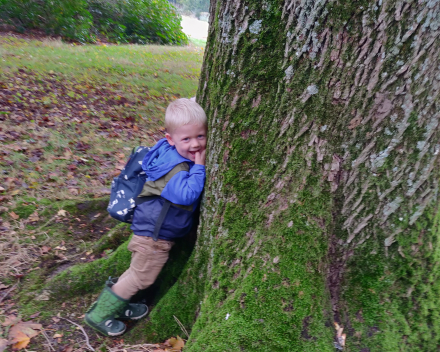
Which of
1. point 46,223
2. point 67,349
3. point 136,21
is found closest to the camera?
point 67,349

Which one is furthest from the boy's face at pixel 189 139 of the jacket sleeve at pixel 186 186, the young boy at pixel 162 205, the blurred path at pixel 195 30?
the blurred path at pixel 195 30

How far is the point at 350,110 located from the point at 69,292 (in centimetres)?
288

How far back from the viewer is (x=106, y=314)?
2.72 metres

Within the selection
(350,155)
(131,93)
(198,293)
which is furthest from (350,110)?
(131,93)

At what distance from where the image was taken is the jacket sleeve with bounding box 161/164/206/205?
2.46 metres

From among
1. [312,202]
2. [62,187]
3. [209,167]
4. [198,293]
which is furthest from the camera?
[62,187]

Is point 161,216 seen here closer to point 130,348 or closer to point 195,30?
point 130,348

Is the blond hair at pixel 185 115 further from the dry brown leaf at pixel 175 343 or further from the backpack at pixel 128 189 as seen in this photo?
the dry brown leaf at pixel 175 343

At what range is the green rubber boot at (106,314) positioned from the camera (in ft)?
8.84

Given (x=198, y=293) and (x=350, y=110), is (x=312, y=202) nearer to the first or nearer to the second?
(x=350, y=110)

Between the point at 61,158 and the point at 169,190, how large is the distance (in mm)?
3778

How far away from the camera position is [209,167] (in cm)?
239

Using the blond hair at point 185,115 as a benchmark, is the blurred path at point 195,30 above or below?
above

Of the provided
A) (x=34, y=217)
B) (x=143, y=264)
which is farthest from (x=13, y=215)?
(x=143, y=264)
